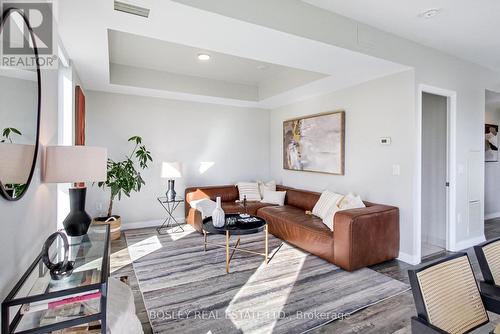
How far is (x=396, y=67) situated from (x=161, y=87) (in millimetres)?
3443

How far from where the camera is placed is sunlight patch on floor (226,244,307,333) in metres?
2.13

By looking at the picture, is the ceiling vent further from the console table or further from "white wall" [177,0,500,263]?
the console table

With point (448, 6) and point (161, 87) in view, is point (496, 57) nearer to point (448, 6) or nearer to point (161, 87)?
point (448, 6)

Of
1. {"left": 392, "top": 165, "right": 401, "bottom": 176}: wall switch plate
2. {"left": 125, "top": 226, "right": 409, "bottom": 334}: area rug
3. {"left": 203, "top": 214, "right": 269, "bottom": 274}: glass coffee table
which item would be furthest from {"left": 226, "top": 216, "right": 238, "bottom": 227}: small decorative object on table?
{"left": 392, "top": 165, "right": 401, "bottom": 176}: wall switch plate

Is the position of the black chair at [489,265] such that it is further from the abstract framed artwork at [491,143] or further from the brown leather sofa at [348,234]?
the abstract framed artwork at [491,143]

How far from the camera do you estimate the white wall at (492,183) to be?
557cm

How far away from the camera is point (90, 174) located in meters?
1.76

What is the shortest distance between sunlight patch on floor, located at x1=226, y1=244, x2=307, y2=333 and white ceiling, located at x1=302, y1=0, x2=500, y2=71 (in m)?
2.68

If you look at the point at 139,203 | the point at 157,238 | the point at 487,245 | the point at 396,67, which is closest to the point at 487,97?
the point at 396,67

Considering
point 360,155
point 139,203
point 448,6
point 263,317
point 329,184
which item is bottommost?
point 263,317

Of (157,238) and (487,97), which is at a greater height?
(487,97)

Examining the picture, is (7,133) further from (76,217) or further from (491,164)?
(491,164)

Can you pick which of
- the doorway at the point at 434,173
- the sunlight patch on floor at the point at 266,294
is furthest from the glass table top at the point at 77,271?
the doorway at the point at 434,173

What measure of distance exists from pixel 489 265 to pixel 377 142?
245 centimetres
